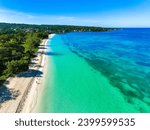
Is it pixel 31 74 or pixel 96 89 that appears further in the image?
pixel 31 74

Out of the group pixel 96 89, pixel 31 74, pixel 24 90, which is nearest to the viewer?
pixel 24 90

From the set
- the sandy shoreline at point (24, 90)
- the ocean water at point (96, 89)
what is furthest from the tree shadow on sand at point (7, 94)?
the ocean water at point (96, 89)

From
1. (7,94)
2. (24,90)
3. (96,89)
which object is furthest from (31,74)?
(96,89)

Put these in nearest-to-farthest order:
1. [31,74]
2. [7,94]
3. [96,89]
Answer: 1. [7,94]
2. [96,89]
3. [31,74]

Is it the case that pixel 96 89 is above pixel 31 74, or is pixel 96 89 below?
below

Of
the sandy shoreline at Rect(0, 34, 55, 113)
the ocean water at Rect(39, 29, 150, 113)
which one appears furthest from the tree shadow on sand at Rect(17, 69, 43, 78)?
the ocean water at Rect(39, 29, 150, 113)

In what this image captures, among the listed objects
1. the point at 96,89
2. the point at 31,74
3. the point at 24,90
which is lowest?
the point at 96,89

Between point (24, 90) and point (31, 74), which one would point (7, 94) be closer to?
point (24, 90)

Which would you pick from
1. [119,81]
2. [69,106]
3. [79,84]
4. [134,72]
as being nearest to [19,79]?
[79,84]

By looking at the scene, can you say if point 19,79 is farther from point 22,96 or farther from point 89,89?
point 89,89
